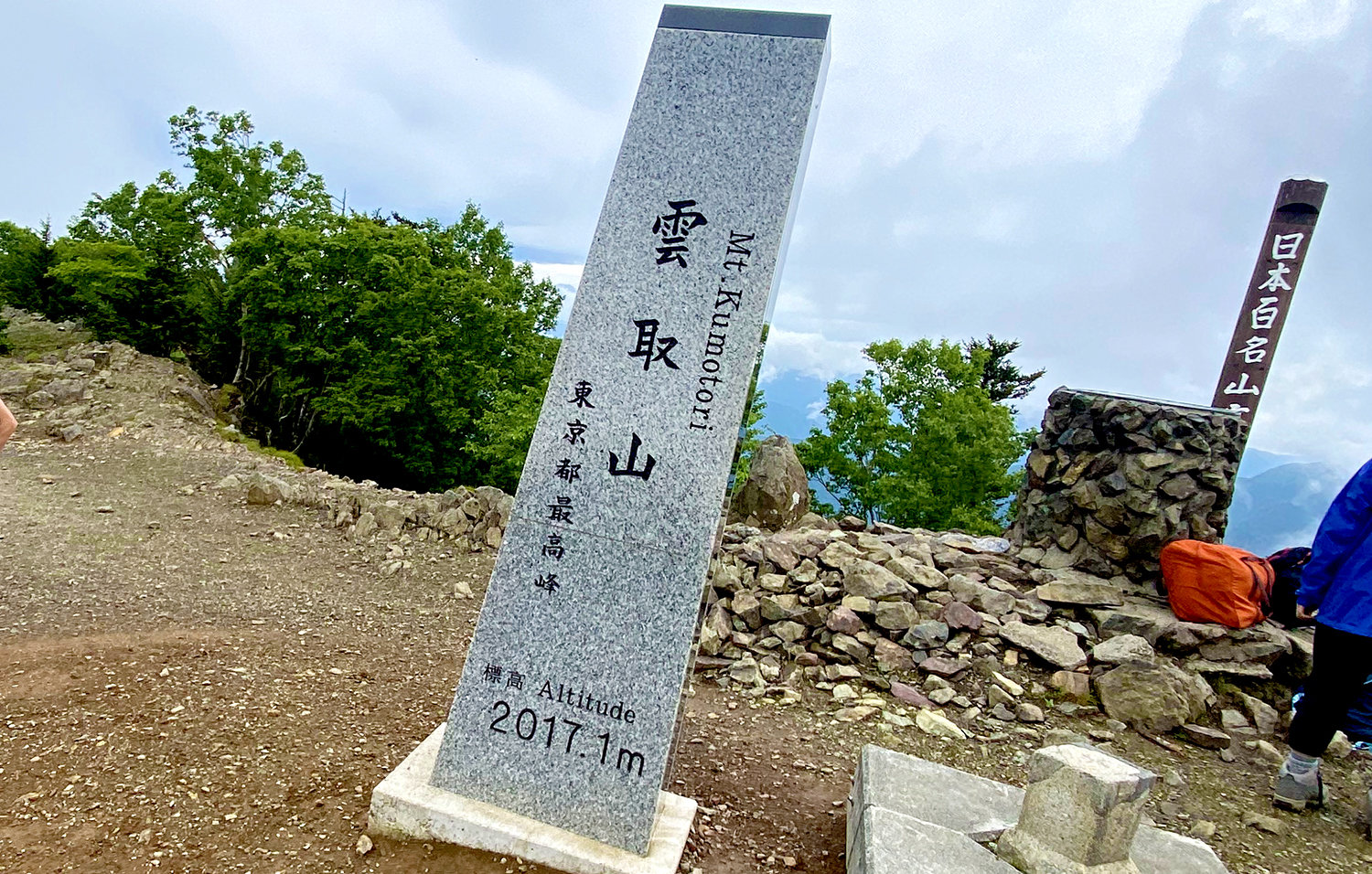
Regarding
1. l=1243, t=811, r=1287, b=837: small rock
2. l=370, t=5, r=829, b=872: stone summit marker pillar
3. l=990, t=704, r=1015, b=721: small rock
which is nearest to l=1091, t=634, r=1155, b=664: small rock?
l=990, t=704, r=1015, b=721: small rock

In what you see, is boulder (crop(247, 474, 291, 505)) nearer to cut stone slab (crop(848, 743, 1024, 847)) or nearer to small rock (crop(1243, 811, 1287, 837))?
cut stone slab (crop(848, 743, 1024, 847))

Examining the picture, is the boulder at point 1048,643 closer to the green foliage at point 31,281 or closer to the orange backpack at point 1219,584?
the orange backpack at point 1219,584

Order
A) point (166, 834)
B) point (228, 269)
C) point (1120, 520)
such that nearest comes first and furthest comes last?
1. point (166, 834)
2. point (1120, 520)
3. point (228, 269)

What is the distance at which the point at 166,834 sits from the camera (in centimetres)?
301

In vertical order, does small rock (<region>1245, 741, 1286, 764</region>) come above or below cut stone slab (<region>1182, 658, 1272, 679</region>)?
below

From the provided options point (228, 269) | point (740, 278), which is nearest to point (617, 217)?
point (740, 278)

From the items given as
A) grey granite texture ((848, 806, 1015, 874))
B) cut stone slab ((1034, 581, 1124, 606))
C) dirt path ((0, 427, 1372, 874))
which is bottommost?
dirt path ((0, 427, 1372, 874))

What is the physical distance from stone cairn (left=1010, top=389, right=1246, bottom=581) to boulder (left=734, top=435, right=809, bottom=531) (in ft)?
15.0

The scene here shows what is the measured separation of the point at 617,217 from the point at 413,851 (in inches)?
109

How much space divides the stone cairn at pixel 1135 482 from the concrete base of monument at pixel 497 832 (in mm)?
5753

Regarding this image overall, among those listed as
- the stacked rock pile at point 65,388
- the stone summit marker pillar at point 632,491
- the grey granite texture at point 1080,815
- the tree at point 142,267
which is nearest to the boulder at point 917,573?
the grey granite texture at point 1080,815

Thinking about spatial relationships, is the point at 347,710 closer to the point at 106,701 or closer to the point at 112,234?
the point at 106,701

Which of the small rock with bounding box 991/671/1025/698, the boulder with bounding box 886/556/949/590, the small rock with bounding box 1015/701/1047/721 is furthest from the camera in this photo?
the boulder with bounding box 886/556/949/590

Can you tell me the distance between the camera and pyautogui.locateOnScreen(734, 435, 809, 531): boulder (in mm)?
11773
